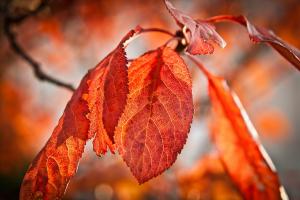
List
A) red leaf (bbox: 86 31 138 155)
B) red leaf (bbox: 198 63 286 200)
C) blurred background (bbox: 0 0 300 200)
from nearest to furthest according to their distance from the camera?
red leaf (bbox: 86 31 138 155) → red leaf (bbox: 198 63 286 200) → blurred background (bbox: 0 0 300 200)

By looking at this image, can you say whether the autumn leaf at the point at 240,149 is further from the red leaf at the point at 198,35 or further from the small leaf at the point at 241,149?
the red leaf at the point at 198,35

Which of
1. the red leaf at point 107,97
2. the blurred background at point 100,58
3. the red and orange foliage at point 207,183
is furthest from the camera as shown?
the blurred background at point 100,58

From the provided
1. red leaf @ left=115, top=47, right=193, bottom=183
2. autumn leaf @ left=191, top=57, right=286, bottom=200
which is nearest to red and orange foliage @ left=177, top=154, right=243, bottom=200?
autumn leaf @ left=191, top=57, right=286, bottom=200

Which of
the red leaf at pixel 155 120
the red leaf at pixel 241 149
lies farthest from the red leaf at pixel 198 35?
the red leaf at pixel 241 149

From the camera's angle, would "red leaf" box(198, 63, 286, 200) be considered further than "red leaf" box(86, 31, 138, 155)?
Yes

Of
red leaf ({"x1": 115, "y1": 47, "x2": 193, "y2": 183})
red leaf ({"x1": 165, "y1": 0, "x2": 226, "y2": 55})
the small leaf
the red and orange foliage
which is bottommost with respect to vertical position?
the red and orange foliage

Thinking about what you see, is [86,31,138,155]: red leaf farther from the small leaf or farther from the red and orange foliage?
the red and orange foliage

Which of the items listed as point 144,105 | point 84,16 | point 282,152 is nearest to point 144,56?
point 144,105

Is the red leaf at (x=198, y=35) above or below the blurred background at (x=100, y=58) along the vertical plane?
above
